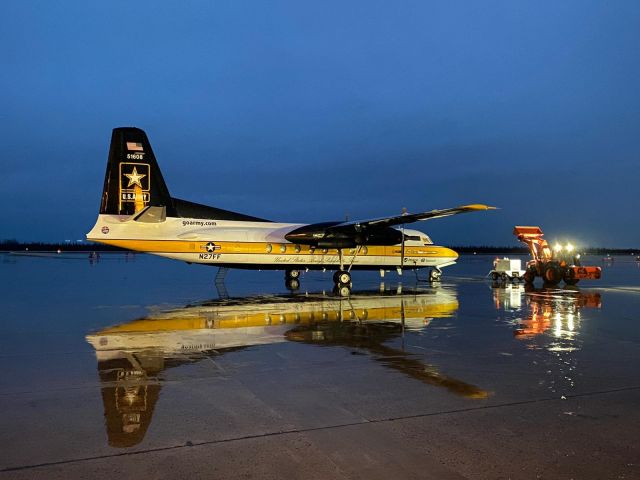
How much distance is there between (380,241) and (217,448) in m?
23.6

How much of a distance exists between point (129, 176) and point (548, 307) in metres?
18.0

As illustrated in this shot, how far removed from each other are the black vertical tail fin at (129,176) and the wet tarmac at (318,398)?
889 cm

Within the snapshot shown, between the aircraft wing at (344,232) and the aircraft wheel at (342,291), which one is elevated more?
the aircraft wing at (344,232)

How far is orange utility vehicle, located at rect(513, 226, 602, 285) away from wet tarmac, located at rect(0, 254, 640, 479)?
52.4ft

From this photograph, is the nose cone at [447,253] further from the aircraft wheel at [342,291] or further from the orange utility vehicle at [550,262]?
the aircraft wheel at [342,291]

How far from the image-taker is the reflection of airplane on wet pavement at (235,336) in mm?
6953

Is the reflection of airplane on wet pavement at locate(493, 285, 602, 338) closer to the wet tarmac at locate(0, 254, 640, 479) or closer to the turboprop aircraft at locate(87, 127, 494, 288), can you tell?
the wet tarmac at locate(0, 254, 640, 479)

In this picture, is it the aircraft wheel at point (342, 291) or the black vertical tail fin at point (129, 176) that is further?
the aircraft wheel at point (342, 291)

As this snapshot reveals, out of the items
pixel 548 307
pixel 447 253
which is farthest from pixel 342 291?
pixel 447 253

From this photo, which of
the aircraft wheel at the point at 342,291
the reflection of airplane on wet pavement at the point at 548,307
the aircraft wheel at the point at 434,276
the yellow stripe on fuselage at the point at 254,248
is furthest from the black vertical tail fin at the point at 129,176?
the aircraft wheel at the point at 434,276

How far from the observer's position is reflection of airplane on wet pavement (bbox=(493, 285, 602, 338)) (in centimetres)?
1303

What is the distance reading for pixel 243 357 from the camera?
9.46 m

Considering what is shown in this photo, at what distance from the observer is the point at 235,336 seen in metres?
11.7

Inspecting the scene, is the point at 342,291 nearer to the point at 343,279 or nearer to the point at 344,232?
the point at 343,279
